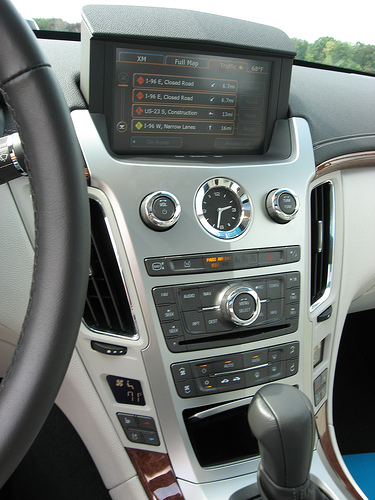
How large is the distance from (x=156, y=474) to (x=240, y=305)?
0.40 metres

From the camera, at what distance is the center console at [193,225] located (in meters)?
0.91

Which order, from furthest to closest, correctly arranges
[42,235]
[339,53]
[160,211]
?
[339,53], [160,211], [42,235]

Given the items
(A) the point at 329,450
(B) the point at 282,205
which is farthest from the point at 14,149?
(A) the point at 329,450

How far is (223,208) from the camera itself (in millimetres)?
983

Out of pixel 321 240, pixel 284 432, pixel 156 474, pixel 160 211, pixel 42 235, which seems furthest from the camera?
pixel 321 240

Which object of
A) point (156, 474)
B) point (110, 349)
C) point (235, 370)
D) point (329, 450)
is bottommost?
point (329, 450)

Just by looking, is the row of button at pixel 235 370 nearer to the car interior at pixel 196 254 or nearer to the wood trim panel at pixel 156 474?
the car interior at pixel 196 254

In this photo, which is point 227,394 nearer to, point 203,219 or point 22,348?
point 203,219

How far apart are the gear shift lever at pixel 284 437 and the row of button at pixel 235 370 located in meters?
0.19

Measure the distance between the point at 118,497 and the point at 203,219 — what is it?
67 cm

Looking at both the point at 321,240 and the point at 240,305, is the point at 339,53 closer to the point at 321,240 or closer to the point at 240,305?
the point at 321,240

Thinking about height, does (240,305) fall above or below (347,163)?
below

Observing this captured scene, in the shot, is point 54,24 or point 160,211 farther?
point 54,24

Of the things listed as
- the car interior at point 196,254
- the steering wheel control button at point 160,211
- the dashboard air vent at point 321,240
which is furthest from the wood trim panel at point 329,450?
the steering wheel control button at point 160,211
